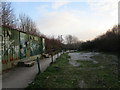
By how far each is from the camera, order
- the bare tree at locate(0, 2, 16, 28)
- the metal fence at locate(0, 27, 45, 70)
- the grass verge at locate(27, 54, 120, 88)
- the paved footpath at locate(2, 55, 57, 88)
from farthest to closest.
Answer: the bare tree at locate(0, 2, 16, 28) → the metal fence at locate(0, 27, 45, 70) → the paved footpath at locate(2, 55, 57, 88) → the grass verge at locate(27, 54, 120, 88)

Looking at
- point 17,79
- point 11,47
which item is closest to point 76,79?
point 17,79

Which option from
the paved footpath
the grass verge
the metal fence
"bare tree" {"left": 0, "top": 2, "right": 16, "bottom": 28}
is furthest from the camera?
"bare tree" {"left": 0, "top": 2, "right": 16, "bottom": 28}

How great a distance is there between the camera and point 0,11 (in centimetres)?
2012

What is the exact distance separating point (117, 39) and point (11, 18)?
2197cm

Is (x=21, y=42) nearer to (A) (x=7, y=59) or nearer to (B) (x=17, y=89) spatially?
(A) (x=7, y=59)

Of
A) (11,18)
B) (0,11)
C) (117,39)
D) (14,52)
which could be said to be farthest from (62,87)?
(117,39)

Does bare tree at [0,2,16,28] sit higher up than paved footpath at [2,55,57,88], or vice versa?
bare tree at [0,2,16,28]

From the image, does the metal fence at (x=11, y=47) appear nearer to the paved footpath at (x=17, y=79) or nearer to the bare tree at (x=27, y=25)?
the paved footpath at (x=17, y=79)

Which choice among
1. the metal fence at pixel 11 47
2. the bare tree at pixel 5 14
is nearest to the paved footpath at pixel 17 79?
the metal fence at pixel 11 47

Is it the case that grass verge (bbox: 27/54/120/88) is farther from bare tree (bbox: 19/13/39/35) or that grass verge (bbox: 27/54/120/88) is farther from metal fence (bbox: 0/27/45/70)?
bare tree (bbox: 19/13/39/35)

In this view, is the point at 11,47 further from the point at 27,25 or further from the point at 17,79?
the point at 27,25

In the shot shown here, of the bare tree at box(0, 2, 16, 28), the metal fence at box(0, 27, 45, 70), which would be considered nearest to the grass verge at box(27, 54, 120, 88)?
the metal fence at box(0, 27, 45, 70)

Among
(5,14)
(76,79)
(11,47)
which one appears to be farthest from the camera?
(5,14)

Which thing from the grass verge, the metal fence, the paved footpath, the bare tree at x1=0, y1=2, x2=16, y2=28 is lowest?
the grass verge
